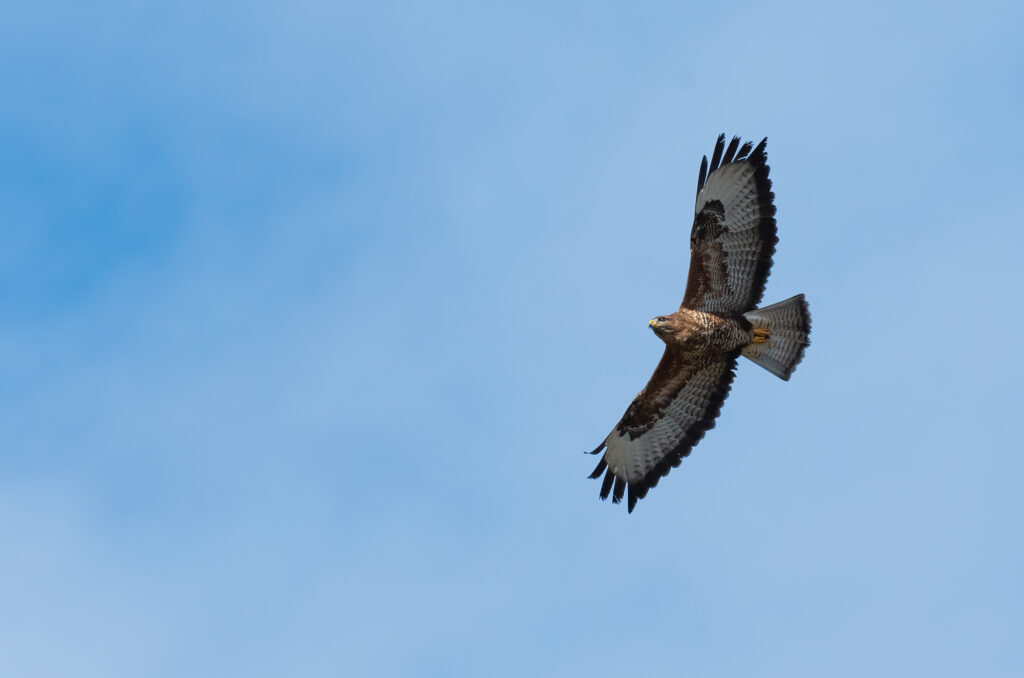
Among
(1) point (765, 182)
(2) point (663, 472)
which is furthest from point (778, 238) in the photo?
(2) point (663, 472)

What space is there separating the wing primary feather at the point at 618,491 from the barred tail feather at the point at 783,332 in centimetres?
242

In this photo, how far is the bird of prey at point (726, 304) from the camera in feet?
50.2

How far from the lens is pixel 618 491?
1669 cm

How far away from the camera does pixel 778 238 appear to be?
15.4 metres

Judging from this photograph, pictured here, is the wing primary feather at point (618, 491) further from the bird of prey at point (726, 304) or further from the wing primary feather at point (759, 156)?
the wing primary feather at point (759, 156)

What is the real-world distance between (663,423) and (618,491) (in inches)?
41.8

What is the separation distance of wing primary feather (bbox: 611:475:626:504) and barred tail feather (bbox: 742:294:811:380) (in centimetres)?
242

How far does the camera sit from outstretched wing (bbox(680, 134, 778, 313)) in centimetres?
1527

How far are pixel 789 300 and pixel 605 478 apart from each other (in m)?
3.31

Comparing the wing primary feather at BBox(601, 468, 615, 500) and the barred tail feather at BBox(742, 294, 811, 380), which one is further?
the wing primary feather at BBox(601, 468, 615, 500)

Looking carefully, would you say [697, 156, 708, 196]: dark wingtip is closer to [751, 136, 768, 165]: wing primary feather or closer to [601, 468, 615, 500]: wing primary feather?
[751, 136, 768, 165]: wing primary feather

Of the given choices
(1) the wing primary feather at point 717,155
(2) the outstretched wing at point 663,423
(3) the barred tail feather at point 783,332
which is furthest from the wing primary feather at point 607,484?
(1) the wing primary feather at point 717,155

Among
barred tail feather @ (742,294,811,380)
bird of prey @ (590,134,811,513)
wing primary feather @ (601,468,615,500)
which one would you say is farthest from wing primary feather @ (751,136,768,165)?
wing primary feather @ (601,468,615,500)

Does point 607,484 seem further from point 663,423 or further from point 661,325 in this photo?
point 661,325
